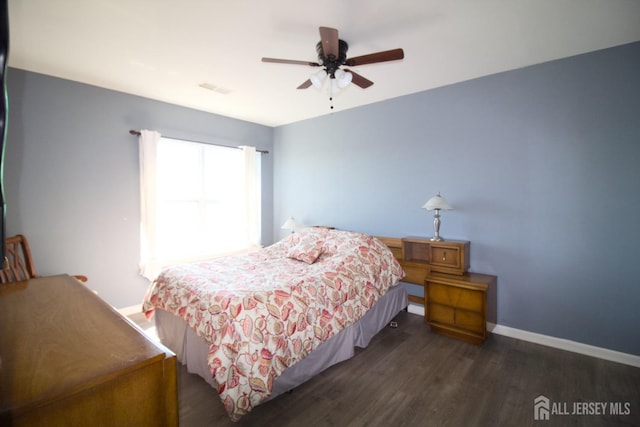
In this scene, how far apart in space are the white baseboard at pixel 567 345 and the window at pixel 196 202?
339cm

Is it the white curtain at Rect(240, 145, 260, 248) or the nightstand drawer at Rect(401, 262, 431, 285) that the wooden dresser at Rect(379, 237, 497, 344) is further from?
the white curtain at Rect(240, 145, 260, 248)

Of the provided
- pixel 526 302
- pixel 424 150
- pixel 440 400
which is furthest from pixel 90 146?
pixel 526 302

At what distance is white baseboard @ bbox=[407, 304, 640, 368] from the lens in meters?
2.31

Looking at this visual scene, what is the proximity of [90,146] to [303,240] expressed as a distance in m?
2.54

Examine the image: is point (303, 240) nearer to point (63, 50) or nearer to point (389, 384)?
point (389, 384)

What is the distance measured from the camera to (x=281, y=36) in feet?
7.14

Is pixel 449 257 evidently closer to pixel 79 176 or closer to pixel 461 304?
pixel 461 304

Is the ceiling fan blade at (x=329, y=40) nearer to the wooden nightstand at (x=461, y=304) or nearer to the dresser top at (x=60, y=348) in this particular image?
the dresser top at (x=60, y=348)

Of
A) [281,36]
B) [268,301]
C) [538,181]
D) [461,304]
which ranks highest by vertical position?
[281,36]

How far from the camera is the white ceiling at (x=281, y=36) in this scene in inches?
73.6

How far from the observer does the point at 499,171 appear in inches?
112

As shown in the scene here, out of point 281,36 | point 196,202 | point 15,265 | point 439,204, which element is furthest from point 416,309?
point 15,265

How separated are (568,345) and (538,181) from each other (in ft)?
4.83

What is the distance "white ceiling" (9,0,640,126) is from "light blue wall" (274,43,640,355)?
0.96 feet
